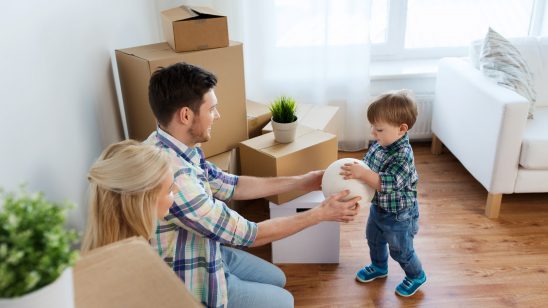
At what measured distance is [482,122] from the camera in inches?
100

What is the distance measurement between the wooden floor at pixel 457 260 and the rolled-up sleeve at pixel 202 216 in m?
0.77

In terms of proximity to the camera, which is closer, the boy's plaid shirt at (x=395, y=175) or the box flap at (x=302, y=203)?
the boy's plaid shirt at (x=395, y=175)

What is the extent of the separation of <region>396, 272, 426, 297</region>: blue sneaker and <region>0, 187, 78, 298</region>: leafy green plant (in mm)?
1740

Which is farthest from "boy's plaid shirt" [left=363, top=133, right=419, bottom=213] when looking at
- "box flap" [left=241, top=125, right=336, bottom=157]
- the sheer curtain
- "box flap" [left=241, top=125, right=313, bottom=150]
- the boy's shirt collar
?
the sheer curtain

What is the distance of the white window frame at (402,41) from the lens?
10.8 ft

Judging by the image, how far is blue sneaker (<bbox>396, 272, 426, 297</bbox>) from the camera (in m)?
2.06

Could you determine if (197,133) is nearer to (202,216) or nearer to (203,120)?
(203,120)

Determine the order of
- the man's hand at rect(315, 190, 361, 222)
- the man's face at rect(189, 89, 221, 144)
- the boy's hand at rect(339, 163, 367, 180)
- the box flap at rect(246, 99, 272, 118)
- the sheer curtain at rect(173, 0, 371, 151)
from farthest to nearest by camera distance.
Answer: the sheer curtain at rect(173, 0, 371, 151) → the box flap at rect(246, 99, 272, 118) → the boy's hand at rect(339, 163, 367, 180) → the man's hand at rect(315, 190, 361, 222) → the man's face at rect(189, 89, 221, 144)

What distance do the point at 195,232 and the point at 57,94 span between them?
1.79 ft

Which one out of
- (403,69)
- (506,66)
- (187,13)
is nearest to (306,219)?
(187,13)

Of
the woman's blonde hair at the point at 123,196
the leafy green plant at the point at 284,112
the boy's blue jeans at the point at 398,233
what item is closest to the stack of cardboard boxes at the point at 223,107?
the leafy green plant at the point at 284,112

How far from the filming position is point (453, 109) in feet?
9.55

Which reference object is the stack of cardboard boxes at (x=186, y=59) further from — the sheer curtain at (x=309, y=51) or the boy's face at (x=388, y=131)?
the sheer curtain at (x=309, y=51)

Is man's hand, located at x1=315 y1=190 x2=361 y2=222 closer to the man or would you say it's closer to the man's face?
the man
